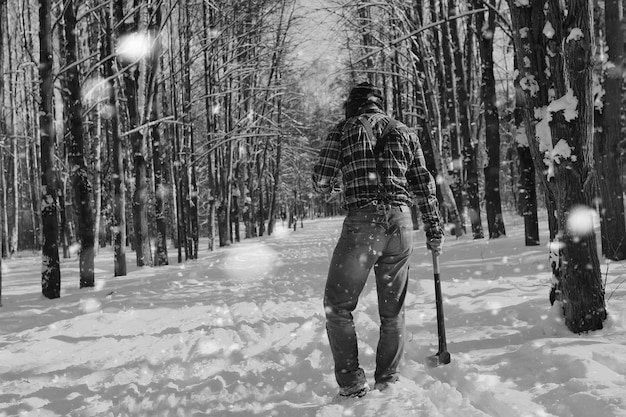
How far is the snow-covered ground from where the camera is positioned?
290 cm

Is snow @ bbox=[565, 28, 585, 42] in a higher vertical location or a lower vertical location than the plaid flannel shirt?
higher

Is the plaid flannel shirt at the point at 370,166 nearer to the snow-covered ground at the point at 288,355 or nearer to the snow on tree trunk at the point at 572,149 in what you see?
the snow-covered ground at the point at 288,355

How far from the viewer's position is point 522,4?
420 centimetres

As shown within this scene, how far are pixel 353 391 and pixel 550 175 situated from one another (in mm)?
2683

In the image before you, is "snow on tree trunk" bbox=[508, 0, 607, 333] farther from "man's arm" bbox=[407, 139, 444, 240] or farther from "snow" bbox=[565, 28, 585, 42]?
"man's arm" bbox=[407, 139, 444, 240]

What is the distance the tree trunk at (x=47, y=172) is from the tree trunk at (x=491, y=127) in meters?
10.2

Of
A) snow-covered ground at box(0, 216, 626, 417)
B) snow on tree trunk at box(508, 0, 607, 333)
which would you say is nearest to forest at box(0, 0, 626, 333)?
snow on tree trunk at box(508, 0, 607, 333)

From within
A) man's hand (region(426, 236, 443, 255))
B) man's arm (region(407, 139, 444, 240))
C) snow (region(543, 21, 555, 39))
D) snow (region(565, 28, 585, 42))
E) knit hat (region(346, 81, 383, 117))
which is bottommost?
man's hand (region(426, 236, 443, 255))

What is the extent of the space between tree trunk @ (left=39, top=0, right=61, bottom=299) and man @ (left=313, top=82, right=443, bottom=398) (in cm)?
642

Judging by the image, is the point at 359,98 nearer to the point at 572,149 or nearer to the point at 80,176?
the point at 572,149

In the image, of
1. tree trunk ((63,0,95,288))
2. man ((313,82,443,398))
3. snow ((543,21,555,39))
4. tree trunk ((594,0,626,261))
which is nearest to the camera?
man ((313,82,443,398))

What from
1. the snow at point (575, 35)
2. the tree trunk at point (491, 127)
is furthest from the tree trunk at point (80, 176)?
the tree trunk at point (491, 127)

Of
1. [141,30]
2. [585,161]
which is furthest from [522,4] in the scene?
[141,30]

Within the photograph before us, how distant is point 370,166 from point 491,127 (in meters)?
10.2
